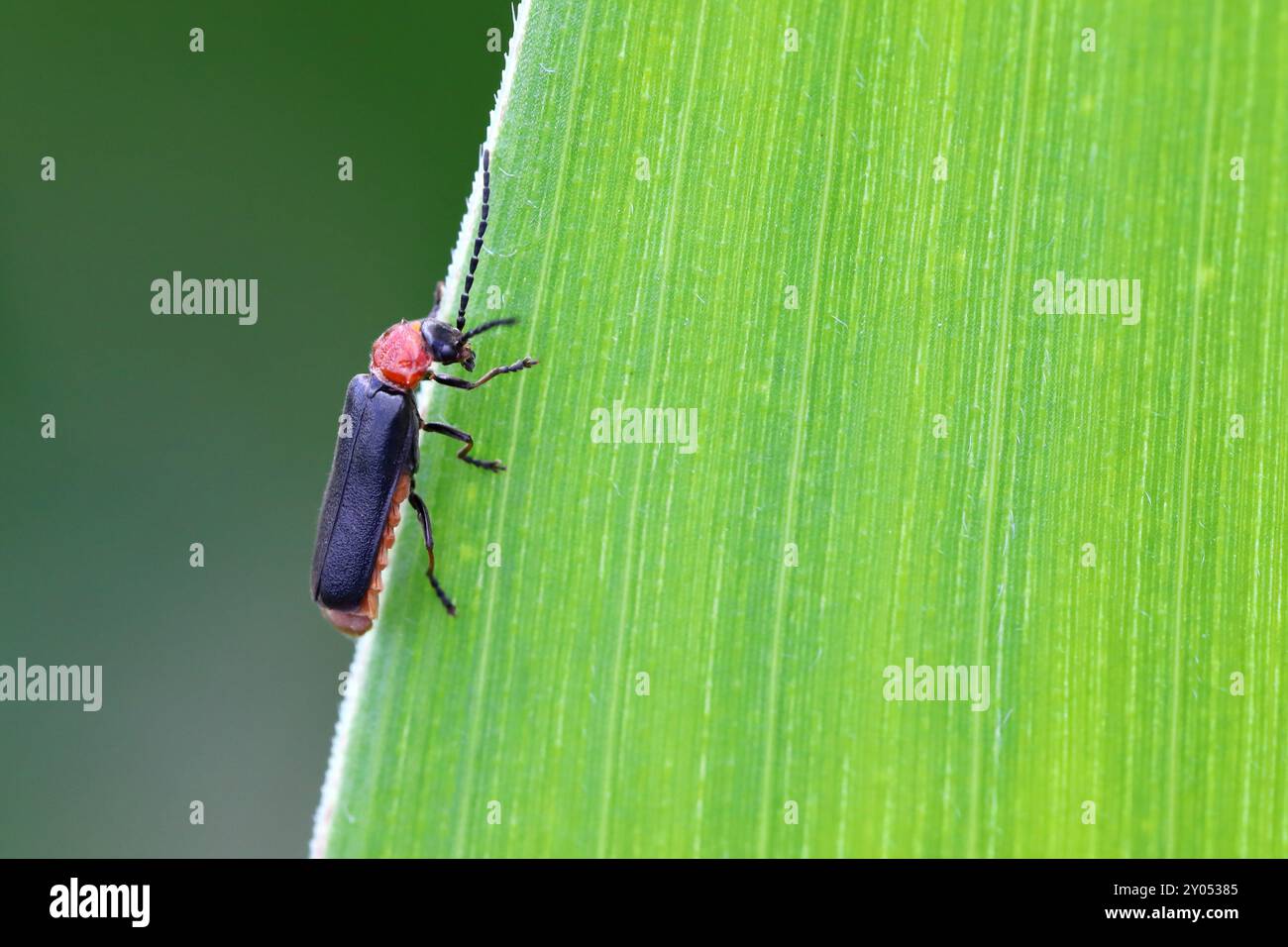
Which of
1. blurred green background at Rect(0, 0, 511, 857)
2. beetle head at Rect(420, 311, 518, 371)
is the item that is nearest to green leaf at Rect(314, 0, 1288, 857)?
beetle head at Rect(420, 311, 518, 371)

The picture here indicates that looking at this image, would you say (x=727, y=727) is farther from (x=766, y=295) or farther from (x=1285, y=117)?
(x=1285, y=117)

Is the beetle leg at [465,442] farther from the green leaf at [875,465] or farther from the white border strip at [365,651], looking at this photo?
the white border strip at [365,651]
